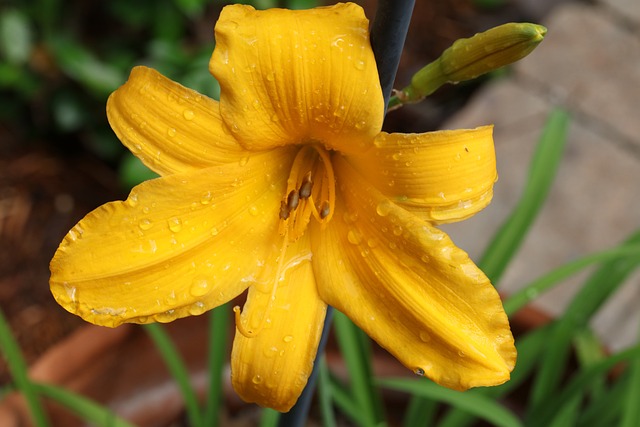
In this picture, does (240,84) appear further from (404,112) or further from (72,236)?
(404,112)

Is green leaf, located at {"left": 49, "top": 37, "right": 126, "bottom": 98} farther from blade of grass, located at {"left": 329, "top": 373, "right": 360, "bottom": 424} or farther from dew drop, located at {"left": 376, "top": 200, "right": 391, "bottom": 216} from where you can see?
dew drop, located at {"left": 376, "top": 200, "right": 391, "bottom": 216}

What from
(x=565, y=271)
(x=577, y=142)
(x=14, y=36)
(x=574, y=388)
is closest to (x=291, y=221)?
(x=565, y=271)

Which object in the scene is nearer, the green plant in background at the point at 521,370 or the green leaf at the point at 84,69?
the green plant in background at the point at 521,370

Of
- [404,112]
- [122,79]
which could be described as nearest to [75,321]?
[122,79]

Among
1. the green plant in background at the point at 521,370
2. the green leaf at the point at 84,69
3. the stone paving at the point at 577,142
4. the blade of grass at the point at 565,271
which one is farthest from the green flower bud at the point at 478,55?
the stone paving at the point at 577,142

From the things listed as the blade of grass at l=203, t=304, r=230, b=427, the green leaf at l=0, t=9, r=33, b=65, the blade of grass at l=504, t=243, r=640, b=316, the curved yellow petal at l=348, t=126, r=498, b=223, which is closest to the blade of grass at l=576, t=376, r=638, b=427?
the blade of grass at l=504, t=243, r=640, b=316

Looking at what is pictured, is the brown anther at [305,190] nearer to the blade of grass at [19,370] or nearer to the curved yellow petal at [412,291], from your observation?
the curved yellow petal at [412,291]
